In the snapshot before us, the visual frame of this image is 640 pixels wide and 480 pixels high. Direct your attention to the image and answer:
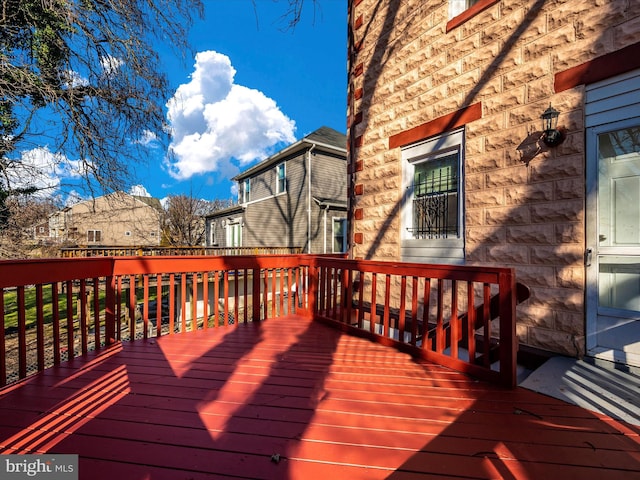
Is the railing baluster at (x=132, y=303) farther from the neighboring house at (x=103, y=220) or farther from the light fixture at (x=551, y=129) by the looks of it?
the light fixture at (x=551, y=129)

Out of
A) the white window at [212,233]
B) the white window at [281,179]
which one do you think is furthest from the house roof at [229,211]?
the white window at [281,179]

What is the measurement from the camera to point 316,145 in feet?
42.7

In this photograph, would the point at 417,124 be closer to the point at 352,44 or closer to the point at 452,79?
the point at 452,79

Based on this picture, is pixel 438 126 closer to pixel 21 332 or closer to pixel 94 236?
pixel 21 332

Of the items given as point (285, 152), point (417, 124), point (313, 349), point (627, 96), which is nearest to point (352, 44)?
point (417, 124)

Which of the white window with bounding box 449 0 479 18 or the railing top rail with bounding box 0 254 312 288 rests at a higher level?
the white window with bounding box 449 0 479 18

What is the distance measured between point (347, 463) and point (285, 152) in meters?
13.5

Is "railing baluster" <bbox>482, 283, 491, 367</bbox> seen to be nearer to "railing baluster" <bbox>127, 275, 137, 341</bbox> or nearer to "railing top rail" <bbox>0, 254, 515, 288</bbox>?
"railing top rail" <bbox>0, 254, 515, 288</bbox>

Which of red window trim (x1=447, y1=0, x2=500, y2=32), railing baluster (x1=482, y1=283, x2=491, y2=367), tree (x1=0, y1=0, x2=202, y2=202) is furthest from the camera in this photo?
tree (x1=0, y1=0, x2=202, y2=202)

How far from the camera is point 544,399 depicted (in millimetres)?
1918

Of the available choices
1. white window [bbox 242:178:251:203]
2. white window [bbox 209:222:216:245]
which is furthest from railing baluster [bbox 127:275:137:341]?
white window [bbox 209:222:216:245]

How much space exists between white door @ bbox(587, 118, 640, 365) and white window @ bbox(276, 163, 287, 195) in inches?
494

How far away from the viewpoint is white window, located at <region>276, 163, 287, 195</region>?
561 inches

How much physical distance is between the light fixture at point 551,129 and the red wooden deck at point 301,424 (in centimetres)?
208
